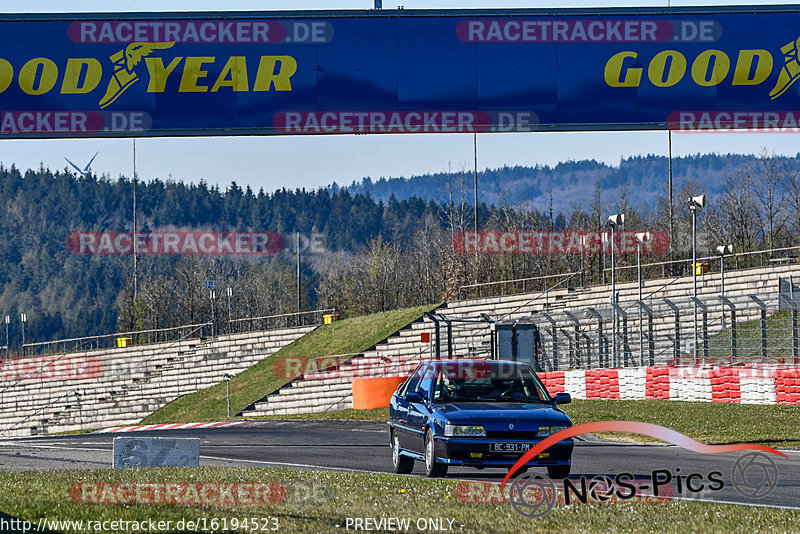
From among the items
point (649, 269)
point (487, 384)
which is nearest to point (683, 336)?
point (487, 384)

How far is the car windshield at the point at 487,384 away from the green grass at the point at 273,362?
3555cm

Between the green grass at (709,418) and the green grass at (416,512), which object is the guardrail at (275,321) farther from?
the green grass at (416,512)

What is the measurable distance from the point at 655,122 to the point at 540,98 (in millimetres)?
1922

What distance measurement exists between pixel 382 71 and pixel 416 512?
31.5 ft

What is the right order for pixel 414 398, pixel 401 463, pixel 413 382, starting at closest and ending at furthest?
1. pixel 414 398
2. pixel 401 463
3. pixel 413 382

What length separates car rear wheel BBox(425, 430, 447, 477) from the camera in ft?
45.3

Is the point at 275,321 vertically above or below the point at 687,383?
below

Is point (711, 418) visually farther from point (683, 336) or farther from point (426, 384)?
point (426, 384)

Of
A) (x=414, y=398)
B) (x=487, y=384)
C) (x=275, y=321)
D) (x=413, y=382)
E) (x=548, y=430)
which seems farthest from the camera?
(x=275, y=321)

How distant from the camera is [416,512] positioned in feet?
32.1

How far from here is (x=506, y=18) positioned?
1767 cm

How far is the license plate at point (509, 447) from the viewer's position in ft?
43.7

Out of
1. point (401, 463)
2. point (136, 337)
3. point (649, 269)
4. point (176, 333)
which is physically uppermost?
point (649, 269)

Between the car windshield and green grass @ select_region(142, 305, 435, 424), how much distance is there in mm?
35548
